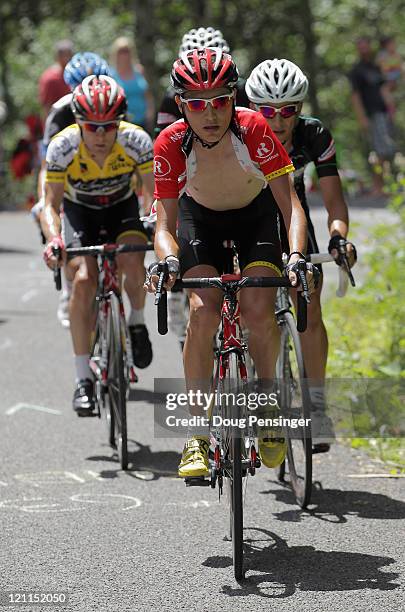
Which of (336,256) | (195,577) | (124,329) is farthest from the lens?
(124,329)

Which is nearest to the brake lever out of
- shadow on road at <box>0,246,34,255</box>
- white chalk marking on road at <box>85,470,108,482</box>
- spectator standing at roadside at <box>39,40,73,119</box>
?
white chalk marking on road at <box>85,470,108,482</box>

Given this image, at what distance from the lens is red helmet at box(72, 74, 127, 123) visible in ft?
26.7

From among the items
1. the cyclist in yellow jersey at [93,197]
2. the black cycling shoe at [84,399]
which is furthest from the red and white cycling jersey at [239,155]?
the black cycling shoe at [84,399]

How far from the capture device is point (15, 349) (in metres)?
12.1

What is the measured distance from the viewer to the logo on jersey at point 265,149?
6.58 metres

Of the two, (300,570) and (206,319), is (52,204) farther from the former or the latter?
(300,570)

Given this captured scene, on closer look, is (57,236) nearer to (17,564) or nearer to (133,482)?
(133,482)

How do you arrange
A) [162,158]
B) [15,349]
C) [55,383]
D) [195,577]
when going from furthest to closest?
[15,349] < [55,383] < [162,158] < [195,577]

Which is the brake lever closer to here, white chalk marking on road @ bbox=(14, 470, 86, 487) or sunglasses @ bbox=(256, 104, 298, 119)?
sunglasses @ bbox=(256, 104, 298, 119)

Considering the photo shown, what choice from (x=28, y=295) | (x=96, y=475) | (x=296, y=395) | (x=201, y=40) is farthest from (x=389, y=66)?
(x=296, y=395)

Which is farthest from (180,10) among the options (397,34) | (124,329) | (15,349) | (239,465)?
(239,465)

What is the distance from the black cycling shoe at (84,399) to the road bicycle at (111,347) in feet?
0.20

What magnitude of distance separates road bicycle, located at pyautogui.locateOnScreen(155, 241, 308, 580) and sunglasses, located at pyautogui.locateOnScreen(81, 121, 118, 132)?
2148 millimetres

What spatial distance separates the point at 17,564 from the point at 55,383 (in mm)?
4495
